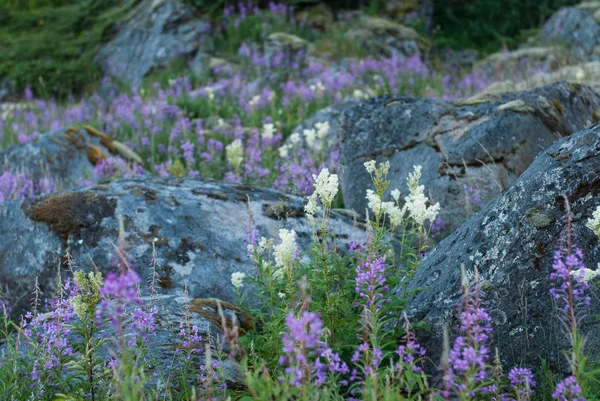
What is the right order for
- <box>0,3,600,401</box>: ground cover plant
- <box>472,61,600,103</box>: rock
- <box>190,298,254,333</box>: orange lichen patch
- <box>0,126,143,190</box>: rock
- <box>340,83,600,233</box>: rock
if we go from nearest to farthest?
1. <box>0,3,600,401</box>: ground cover plant
2. <box>190,298,254,333</box>: orange lichen patch
3. <box>340,83,600,233</box>: rock
4. <box>0,126,143,190</box>: rock
5. <box>472,61,600,103</box>: rock

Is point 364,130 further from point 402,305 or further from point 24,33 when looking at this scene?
point 24,33

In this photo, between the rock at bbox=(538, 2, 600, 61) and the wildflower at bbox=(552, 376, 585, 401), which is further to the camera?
the rock at bbox=(538, 2, 600, 61)

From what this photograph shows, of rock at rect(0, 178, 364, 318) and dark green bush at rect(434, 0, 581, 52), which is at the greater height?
rock at rect(0, 178, 364, 318)

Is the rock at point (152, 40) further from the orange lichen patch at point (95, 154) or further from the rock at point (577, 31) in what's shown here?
the rock at point (577, 31)

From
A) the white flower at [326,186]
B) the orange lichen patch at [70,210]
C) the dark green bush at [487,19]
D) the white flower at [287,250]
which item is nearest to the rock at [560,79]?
the orange lichen patch at [70,210]

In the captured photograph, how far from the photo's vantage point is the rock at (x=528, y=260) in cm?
287

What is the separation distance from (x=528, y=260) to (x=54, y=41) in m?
14.6

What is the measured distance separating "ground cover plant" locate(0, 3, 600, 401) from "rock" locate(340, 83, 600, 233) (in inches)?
7.4

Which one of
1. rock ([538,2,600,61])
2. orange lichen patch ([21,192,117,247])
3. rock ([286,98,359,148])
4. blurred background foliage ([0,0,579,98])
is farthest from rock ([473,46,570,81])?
orange lichen patch ([21,192,117,247])

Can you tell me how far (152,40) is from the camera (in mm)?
14781

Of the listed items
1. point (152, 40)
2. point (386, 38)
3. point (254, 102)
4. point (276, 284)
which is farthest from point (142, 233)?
point (152, 40)

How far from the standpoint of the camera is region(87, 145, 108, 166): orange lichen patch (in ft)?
25.5

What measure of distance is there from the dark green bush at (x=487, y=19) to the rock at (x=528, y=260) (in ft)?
47.3

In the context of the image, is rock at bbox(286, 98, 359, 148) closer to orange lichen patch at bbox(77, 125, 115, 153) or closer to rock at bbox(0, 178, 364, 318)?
orange lichen patch at bbox(77, 125, 115, 153)
